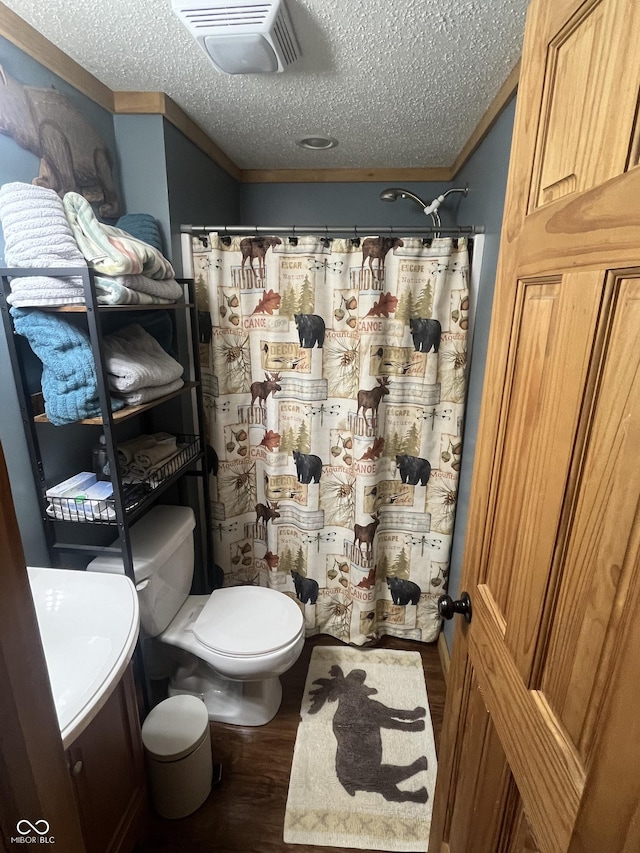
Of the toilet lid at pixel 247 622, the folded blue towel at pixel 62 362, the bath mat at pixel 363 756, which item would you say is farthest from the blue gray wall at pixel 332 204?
the bath mat at pixel 363 756

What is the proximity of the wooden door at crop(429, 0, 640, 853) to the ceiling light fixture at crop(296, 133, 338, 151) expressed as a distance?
4.33ft

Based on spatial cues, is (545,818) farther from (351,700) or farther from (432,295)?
(432,295)

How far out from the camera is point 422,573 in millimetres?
1982

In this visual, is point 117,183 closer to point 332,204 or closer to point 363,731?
point 332,204

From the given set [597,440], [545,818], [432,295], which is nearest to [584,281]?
[597,440]

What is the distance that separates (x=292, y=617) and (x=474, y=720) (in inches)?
33.6

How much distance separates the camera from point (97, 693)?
0.84 metres

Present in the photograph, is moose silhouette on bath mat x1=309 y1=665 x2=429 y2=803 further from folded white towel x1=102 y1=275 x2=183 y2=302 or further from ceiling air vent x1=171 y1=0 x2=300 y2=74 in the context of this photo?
ceiling air vent x1=171 y1=0 x2=300 y2=74

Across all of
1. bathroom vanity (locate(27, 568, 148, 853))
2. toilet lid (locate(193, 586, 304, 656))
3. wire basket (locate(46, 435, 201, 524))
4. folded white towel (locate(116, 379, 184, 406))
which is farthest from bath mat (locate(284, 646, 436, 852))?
folded white towel (locate(116, 379, 184, 406))

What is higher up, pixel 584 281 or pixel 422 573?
pixel 584 281

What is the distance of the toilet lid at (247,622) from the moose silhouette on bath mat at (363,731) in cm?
44

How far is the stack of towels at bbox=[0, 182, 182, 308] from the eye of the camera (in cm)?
110

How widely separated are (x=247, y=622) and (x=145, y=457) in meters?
0.70

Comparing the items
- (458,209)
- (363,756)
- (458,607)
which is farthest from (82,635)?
(458,209)
